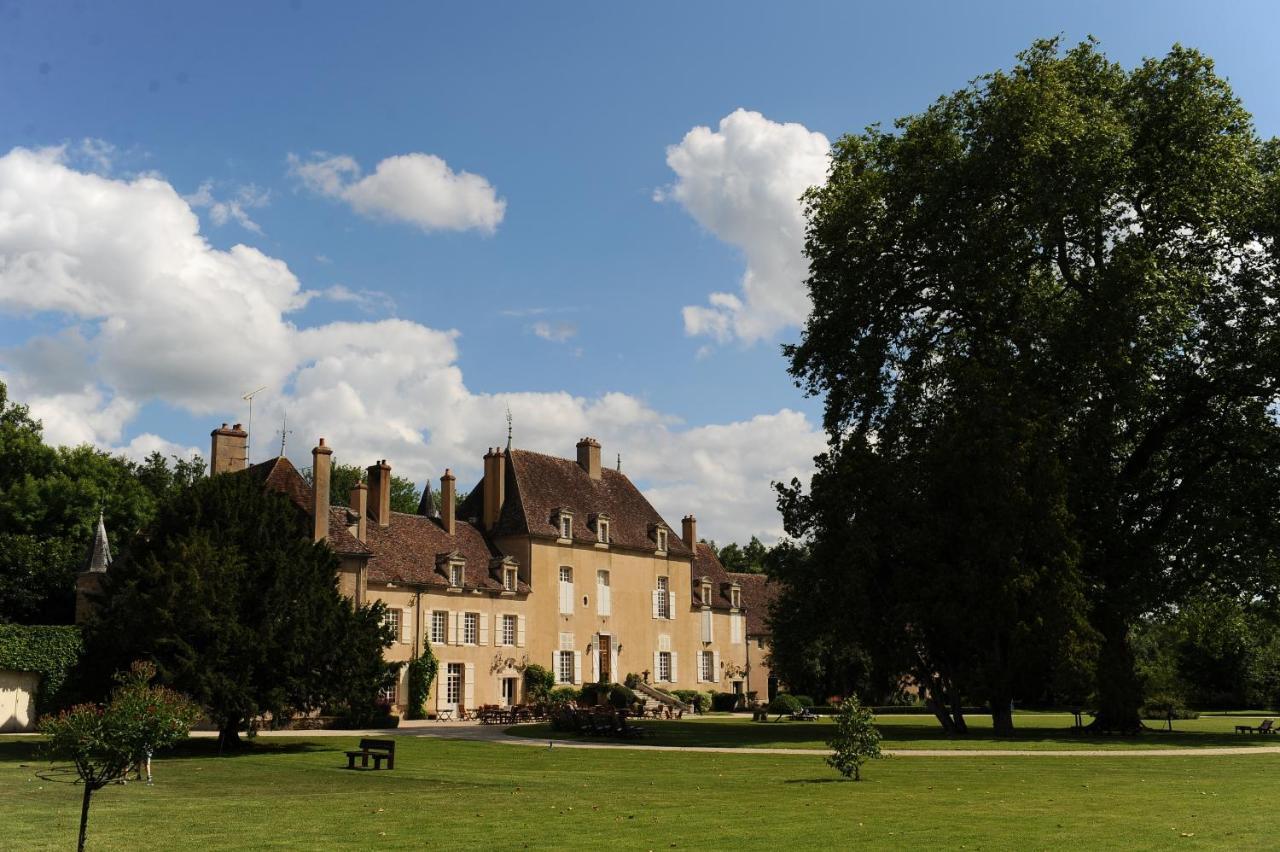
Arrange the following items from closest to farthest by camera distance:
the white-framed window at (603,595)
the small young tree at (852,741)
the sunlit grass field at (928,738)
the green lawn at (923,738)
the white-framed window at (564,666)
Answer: the small young tree at (852,741) < the sunlit grass field at (928,738) < the green lawn at (923,738) < the white-framed window at (564,666) < the white-framed window at (603,595)

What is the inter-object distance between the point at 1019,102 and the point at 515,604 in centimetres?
2678

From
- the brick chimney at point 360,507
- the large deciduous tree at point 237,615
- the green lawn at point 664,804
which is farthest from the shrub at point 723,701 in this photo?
the green lawn at point 664,804

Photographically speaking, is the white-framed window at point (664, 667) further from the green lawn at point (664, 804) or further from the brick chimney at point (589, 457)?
the green lawn at point (664, 804)

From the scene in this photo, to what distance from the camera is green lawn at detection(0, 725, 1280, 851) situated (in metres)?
11.5

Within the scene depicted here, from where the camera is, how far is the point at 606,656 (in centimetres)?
4894

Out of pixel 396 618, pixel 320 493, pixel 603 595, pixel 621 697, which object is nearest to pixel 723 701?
pixel 603 595

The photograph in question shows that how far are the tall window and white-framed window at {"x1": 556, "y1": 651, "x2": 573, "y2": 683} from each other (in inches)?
207

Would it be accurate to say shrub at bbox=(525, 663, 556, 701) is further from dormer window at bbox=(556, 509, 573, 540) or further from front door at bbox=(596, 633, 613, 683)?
dormer window at bbox=(556, 509, 573, 540)

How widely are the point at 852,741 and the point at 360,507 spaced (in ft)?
88.0

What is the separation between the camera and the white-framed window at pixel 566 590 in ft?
157

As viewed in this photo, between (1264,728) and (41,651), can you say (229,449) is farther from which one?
(1264,728)

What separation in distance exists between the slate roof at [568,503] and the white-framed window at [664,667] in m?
4.58

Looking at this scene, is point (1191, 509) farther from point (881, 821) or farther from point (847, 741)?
point (881, 821)

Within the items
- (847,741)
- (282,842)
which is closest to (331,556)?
(847,741)
